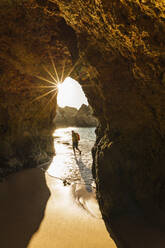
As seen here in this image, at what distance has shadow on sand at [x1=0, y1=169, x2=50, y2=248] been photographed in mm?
2516

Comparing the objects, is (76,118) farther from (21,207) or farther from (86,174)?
(21,207)

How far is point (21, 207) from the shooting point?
338cm

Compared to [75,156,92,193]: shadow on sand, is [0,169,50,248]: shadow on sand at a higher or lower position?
higher

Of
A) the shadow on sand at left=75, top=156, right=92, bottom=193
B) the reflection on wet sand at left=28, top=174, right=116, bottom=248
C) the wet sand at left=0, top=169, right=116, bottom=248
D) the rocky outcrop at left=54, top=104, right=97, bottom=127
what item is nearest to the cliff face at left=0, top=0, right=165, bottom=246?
the reflection on wet sand at left=28, top=174, right=116, bottom=248

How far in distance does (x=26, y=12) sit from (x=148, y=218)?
20.3 ft

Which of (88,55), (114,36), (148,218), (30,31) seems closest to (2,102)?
(30,31)

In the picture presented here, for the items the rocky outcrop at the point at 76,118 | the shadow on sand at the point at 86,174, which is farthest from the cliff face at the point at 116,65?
the rocky outcrop at the point at 76,118

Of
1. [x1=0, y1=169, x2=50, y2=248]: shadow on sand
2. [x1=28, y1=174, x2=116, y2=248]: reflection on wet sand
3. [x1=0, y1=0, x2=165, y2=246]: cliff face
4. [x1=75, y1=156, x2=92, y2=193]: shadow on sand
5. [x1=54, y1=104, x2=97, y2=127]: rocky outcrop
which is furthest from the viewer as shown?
[x1=54, y1=104, x2=97, y2=127]: rocky outcrop

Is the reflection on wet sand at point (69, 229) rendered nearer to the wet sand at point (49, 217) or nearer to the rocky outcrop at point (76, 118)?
the wet sand at point (49, 217)

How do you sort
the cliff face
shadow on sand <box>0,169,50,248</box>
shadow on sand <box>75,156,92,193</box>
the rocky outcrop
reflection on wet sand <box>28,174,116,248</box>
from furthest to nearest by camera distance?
1. the rocky outcrop
2. shadow on sand <box>75,156,92,193</box>
3. shadow on sand <box>0,169,50,248</box>
4. reflection on wet sand <box>28,174,116,248</box>
5. the cliff face

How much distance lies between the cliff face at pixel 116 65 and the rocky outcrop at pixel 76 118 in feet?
179

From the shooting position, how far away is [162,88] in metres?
2.00

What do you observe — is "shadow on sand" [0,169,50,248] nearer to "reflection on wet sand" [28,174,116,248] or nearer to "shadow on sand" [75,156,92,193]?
"reflection on wet sand" [28,174,116,248]

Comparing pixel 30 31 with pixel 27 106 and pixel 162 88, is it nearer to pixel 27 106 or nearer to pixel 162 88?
pixel 27 106
